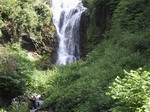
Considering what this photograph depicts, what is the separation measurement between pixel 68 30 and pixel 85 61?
552 centimetres

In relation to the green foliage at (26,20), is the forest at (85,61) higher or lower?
lower

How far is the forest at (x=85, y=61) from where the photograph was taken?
8.22 meters

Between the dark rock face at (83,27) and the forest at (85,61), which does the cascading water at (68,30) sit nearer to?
the dark rock face at (83,27)

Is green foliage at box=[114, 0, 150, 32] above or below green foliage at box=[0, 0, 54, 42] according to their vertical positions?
below

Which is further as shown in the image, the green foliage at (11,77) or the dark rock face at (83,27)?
the dark rock face at (83,27)

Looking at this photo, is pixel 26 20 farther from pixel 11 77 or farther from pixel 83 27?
pixel 11 77

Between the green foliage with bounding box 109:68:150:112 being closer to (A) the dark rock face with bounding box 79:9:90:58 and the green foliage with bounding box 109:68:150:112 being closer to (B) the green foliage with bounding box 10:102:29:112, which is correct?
(B) the green foliage with bounding box 10:102:29:112

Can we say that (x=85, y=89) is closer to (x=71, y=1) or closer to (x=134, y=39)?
(x=134, y=39)

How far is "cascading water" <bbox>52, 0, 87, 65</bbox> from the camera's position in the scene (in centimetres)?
2058

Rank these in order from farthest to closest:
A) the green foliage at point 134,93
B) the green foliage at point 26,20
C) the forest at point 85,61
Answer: the green foliage at point 26,20 < the forest at point 85,61 < the green foliage at point 134,93

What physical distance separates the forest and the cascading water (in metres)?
0.44

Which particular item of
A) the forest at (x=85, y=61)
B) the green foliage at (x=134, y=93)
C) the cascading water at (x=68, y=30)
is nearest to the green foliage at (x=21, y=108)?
the forest at (x=85, y=61)

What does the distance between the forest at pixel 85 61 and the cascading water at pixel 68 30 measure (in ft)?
1.45

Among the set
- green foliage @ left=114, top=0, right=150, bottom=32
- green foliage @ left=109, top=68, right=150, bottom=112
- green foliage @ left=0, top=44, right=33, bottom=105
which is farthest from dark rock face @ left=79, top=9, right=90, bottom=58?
green foliage @ left=109, top=68, right=150, bottom=112
